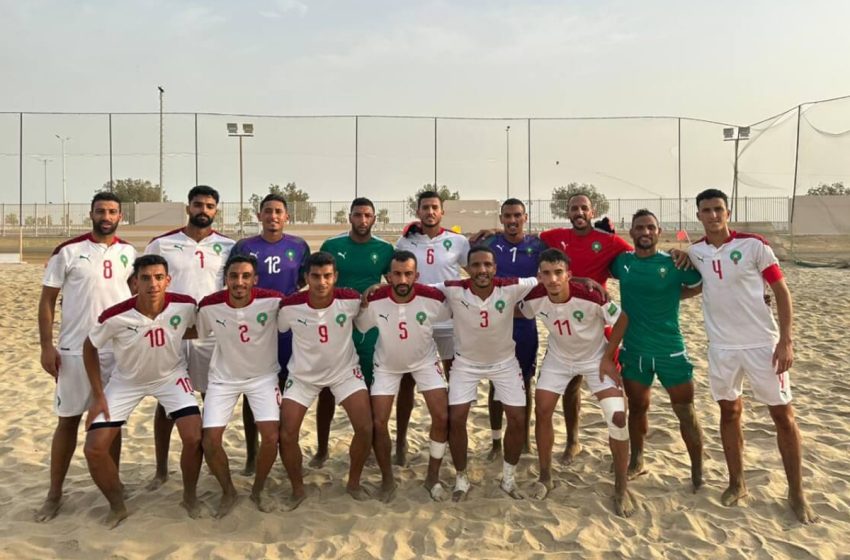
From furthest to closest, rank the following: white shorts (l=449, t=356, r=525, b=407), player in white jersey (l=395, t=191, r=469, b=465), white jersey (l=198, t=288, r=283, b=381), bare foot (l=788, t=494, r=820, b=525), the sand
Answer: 1. player in white jersey (l=395, t=191, r=469, b=465)
2. white shorts (l=449, t=356, r=525, b=407)
3. white jersey (l=198, t=288, r=283, b=381)
4. bare foot (l=788, t=494, r=820, b=525)
5. the sand

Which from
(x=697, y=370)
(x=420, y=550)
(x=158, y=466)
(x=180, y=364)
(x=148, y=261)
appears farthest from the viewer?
(x=697, y=370)

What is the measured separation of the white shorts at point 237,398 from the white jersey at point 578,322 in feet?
6.88

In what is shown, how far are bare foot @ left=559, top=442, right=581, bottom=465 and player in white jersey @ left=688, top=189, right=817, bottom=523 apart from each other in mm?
1171

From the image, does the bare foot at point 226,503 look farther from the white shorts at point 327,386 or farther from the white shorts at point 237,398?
the white shorts at point 327,386

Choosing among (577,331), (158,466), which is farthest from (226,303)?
(577,331)

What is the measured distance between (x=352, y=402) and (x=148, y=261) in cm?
175

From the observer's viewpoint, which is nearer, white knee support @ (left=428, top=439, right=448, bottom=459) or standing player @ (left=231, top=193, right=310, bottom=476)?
white knee support @ (left=428, top=439, right=448, bottom=459)

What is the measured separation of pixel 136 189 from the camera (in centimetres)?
2811

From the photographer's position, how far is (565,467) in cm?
484

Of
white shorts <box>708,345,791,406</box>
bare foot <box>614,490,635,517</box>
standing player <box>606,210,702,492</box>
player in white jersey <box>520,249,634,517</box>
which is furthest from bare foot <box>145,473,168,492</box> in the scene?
white shorts <box>708,345,791,406</box>

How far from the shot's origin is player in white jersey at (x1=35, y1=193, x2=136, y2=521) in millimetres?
4180

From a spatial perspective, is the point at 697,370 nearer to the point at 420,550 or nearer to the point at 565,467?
the point at 565,467

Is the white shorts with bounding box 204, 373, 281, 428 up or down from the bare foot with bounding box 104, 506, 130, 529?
up

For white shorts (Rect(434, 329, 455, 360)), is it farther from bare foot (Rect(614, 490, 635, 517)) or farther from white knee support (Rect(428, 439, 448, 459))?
bare foot (Rect(614, 490, 635, 517))
